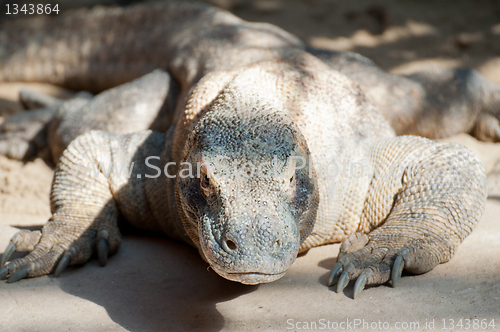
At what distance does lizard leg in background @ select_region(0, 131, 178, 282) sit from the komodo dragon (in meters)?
0.01

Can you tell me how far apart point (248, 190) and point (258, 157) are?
0.76 ft

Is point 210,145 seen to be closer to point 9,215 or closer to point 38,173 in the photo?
point 9,215

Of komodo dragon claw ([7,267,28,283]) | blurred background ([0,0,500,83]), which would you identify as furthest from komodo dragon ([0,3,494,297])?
blurred background ([0,0,500,83])

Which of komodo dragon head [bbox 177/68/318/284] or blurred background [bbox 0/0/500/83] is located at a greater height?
blurred background [bbox 0/0/500/83]

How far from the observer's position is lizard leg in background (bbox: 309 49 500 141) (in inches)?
211

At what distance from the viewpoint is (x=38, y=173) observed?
5816mm

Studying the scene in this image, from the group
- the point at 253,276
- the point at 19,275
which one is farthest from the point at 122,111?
the point at 253,276

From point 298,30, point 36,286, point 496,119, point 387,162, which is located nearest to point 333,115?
point 387,162

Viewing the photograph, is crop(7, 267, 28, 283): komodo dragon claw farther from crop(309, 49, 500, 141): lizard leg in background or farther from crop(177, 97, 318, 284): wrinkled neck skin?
crop(309, 49, 500, 141): lizard leg in background

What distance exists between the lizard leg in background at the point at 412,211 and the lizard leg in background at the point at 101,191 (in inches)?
63.1

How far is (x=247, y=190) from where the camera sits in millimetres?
2756

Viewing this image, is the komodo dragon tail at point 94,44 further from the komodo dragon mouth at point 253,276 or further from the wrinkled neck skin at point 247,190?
the komodo dragon mouth at point 253,276

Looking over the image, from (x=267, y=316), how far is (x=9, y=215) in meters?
3.09

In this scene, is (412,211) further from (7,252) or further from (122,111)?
(122,111)
